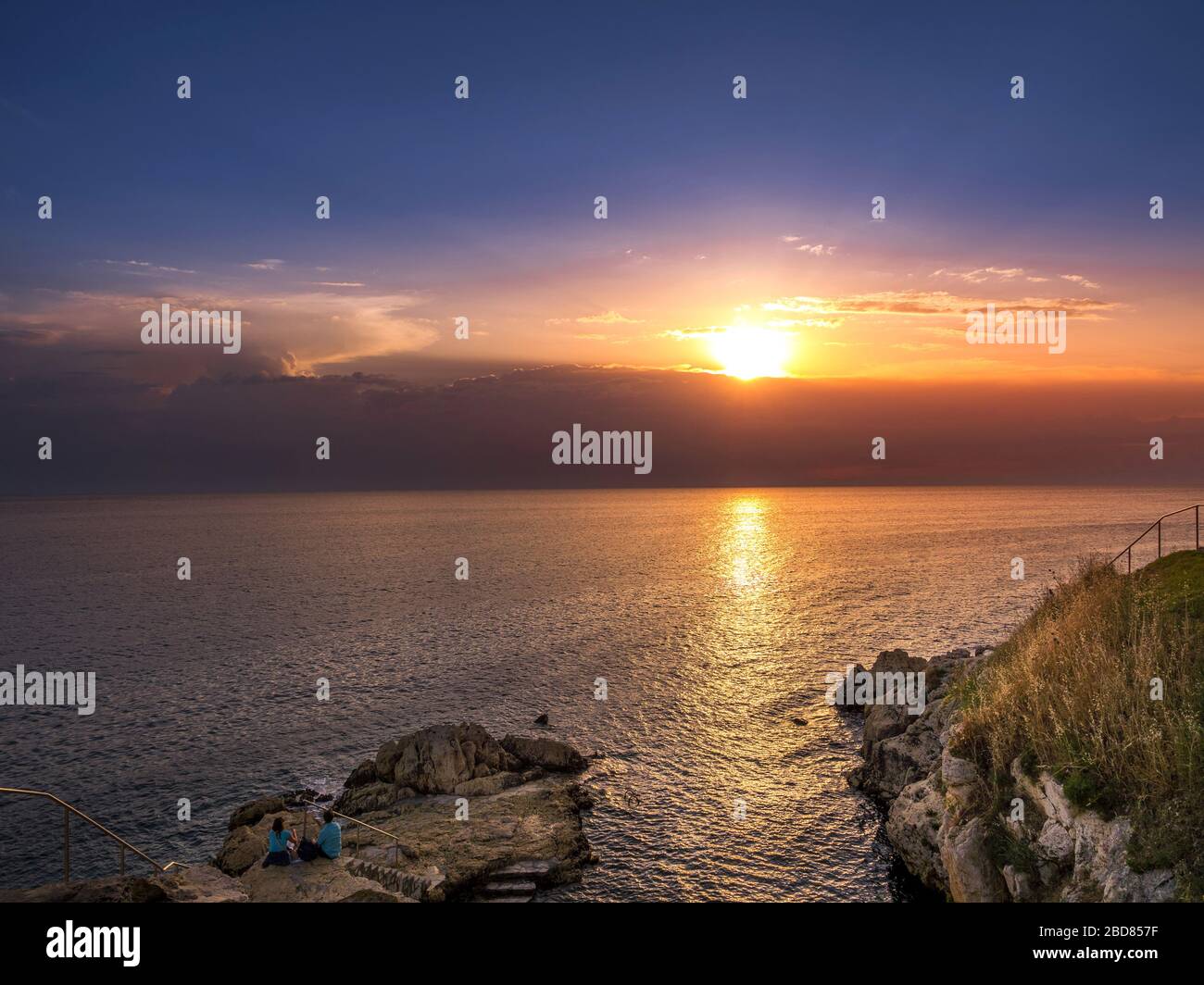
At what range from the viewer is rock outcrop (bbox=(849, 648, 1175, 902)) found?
1488cm

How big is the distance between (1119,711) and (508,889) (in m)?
21.0

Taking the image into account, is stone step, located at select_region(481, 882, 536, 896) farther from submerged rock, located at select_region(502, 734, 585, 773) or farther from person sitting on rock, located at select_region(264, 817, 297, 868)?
submerged rock, located at select_region(502, 734, 585, 773)

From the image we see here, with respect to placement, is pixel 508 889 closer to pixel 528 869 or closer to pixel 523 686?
pixel 528 869

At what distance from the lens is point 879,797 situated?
33.5 m

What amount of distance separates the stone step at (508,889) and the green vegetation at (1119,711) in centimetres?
1626

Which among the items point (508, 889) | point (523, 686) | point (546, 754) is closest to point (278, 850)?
point (508, 889)

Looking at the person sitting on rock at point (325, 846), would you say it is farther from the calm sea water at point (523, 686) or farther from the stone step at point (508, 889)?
the calm sea water at point (523, 686)

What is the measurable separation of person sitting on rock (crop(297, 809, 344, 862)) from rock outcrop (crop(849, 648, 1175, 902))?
20022 mm

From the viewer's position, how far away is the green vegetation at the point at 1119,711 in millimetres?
14234

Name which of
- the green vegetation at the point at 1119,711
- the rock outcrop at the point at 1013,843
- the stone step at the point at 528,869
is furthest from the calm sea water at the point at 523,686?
the green vegetation at the point at 1119,711
